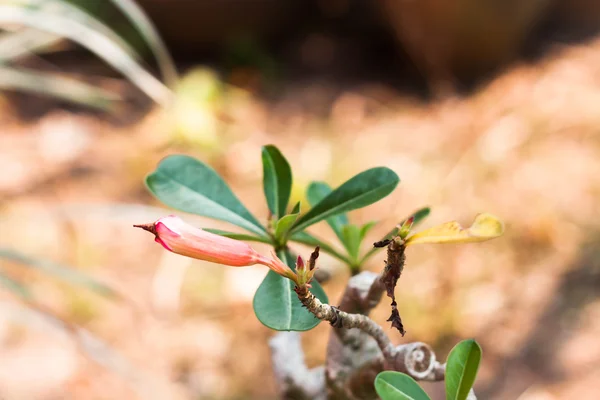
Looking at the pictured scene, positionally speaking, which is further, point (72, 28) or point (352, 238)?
point (72, 28)

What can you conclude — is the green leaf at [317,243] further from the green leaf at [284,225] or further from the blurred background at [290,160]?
the blurred background at [290,160]

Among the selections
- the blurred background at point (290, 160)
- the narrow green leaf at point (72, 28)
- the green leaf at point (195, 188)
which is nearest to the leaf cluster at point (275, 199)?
the green leaf at point (195, 188)

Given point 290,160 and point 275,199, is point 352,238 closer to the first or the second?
point 275,199

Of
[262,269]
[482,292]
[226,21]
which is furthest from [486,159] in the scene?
[226,21]

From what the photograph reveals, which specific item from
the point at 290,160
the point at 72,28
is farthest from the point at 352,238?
the point at 290,160

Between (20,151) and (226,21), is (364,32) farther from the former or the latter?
(20,151)

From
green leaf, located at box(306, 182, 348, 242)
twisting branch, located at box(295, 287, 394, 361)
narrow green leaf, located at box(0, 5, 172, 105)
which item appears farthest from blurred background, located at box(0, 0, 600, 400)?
twisting branch, located at box(295, 287, 394, 361)
